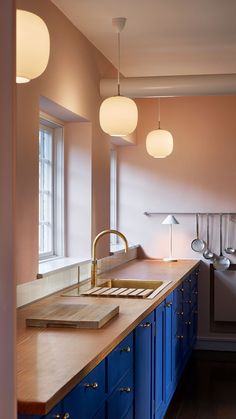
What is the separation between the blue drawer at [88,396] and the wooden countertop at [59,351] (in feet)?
0.16

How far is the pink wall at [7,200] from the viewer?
1244mm

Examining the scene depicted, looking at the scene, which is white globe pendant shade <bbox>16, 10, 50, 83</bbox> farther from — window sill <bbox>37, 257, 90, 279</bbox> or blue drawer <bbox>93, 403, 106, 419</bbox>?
window sill <bbox>37, 257, 90, 279</bbox>

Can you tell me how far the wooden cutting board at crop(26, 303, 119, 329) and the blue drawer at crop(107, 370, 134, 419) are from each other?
28 centimetres

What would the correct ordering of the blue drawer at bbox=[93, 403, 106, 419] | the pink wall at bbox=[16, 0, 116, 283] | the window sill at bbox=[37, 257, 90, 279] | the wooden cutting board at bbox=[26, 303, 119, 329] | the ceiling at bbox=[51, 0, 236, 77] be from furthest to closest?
the ceiling at bbox=[51, 0, 236, 77] < the window sill at bbox=[37, 257, 90, 279] < the pink wall at bbox=[16, 0, 116, 283] < the wooden cutting board at bbox=[26, 303, 119, 329] < the blue drawer at bbox=[93, 403, 106, 419]

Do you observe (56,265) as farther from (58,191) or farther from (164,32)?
(164,32)

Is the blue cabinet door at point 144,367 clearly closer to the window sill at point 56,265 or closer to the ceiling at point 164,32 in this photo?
the window sill at point 56,265

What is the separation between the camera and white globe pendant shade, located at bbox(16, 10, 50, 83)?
228cm

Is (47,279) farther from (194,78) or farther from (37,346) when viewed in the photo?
(194,78)

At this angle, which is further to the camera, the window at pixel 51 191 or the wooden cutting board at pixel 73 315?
the window at pixel 51 191

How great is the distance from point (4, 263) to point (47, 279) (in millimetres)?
2341

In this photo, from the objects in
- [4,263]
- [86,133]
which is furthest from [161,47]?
[4,263]

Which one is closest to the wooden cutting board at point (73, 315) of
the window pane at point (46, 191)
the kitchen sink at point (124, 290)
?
the kitchen sink at point (124, 290)

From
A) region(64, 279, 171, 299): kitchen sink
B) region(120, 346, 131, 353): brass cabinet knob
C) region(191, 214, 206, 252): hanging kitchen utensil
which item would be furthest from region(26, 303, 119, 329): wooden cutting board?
region(191, 214, 206, 252): hanging kitchen utensil

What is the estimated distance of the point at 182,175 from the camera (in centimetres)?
641
